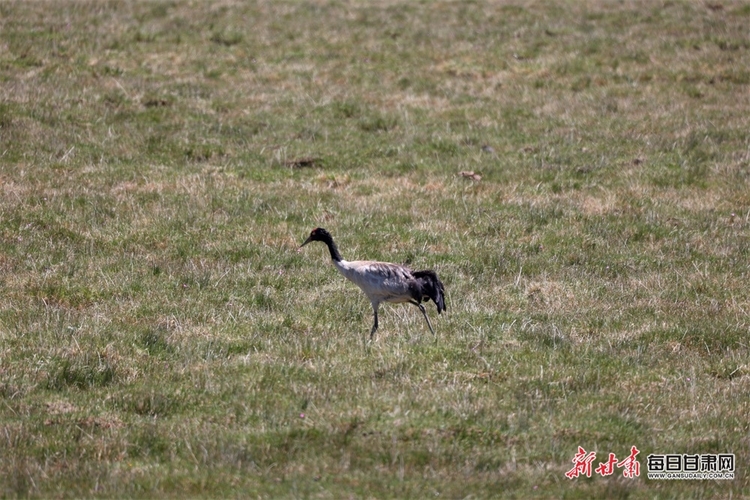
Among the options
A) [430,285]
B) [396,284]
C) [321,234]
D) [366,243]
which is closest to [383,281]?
[396,284]

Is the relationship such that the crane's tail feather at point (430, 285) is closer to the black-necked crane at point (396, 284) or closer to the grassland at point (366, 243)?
the black-necked crane at point (396, 284)

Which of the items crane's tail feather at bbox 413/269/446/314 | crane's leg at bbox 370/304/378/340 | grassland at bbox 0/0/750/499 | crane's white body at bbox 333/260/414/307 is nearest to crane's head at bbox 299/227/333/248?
crane's white body at bbox 333/260/414/307

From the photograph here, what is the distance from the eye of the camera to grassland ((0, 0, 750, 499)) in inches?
347

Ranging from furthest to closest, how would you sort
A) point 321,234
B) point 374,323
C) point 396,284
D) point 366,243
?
point 366,243
point 321,234
point 374,323
point 396,284

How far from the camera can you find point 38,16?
1012 inches

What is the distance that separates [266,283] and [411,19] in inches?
673

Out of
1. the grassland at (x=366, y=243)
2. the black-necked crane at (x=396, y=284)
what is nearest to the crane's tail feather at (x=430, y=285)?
the black-necked crane at (x=396, y=284)

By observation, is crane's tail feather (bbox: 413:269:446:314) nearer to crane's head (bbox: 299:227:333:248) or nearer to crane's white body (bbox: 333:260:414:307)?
crane's white body (bbox: 333:260:414:307)

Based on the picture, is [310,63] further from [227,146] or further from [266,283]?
[266,283]

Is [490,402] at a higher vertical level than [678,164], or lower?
higher

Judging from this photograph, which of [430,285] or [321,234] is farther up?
[321,234]

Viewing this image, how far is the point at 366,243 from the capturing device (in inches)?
590

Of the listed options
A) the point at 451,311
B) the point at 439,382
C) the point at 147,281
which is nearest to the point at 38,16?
the point at 147,281

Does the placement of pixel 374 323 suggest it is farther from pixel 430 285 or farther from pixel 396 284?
pixel 430 285
